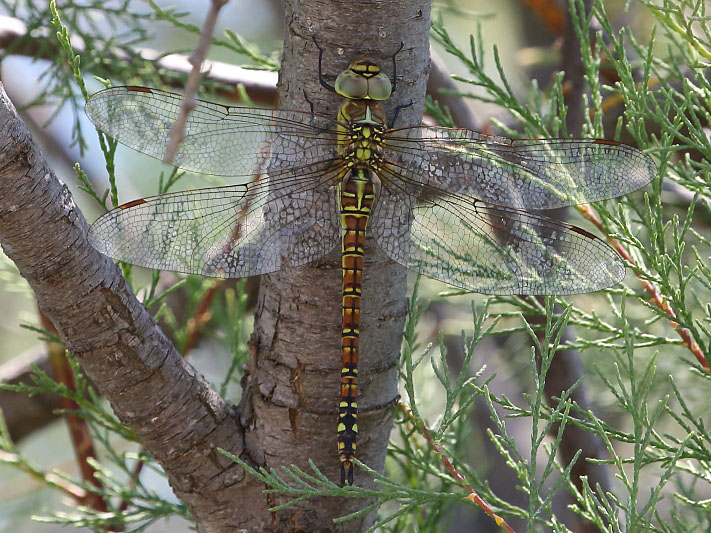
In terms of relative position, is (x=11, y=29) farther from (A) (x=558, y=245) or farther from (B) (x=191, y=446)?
(A) (x=558, y=245)

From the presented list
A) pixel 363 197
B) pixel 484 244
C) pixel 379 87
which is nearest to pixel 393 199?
pixel 363 197

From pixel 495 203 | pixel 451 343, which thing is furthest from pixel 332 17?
pixel 451 343

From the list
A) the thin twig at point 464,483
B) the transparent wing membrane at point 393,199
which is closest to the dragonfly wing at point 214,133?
the transparent wing membrane at point 393,199

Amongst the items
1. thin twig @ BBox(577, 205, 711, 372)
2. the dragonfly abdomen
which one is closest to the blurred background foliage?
thin twig @ BBox(577, 205, 711, 372)

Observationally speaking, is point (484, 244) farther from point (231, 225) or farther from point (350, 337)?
point (231, 225)

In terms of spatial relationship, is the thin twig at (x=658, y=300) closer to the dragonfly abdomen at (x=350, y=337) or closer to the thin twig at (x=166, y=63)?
the dragonfly abdomen at (x=350, y=337)

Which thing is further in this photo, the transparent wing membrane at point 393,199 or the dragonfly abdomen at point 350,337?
the transparent wing membrane at point 393,199

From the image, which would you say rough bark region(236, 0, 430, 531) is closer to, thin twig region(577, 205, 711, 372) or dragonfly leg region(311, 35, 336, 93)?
dragonfly leg region(311, 35, 336, 93)
